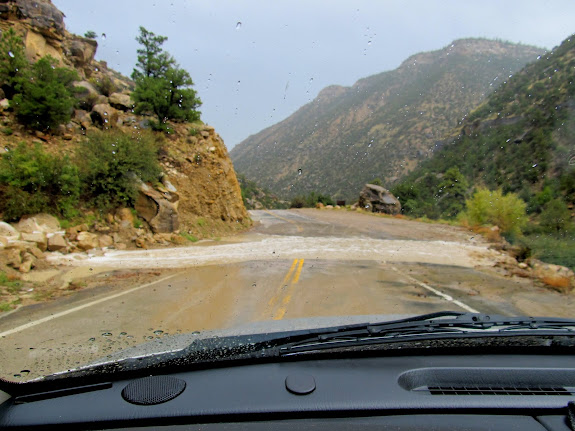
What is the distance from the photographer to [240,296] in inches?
299

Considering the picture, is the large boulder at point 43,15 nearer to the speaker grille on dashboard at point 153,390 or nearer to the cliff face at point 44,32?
the cliff face at point 44,32

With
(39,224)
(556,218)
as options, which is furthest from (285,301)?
(556,218)

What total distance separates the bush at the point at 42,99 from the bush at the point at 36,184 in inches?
149

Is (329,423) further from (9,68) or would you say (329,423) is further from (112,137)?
(9,68)

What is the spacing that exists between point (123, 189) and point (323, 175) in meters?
49.3

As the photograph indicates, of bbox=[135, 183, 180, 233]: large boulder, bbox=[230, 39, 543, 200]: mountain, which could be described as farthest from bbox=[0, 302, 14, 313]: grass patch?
bbox=[230, 39, 543, 200]: mountain

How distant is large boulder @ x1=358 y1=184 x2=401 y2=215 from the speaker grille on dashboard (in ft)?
160

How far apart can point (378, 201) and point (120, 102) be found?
35649mm

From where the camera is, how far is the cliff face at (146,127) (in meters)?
17.0

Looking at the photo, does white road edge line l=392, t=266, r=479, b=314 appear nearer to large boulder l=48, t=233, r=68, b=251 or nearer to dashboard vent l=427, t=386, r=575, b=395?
dashboard vent l=427, t=386, r=575, b=395

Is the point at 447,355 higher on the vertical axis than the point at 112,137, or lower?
lower

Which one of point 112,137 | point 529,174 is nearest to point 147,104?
point 112,137

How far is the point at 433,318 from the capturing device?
11.0 feet

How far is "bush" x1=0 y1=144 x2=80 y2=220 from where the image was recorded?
41.0ft
